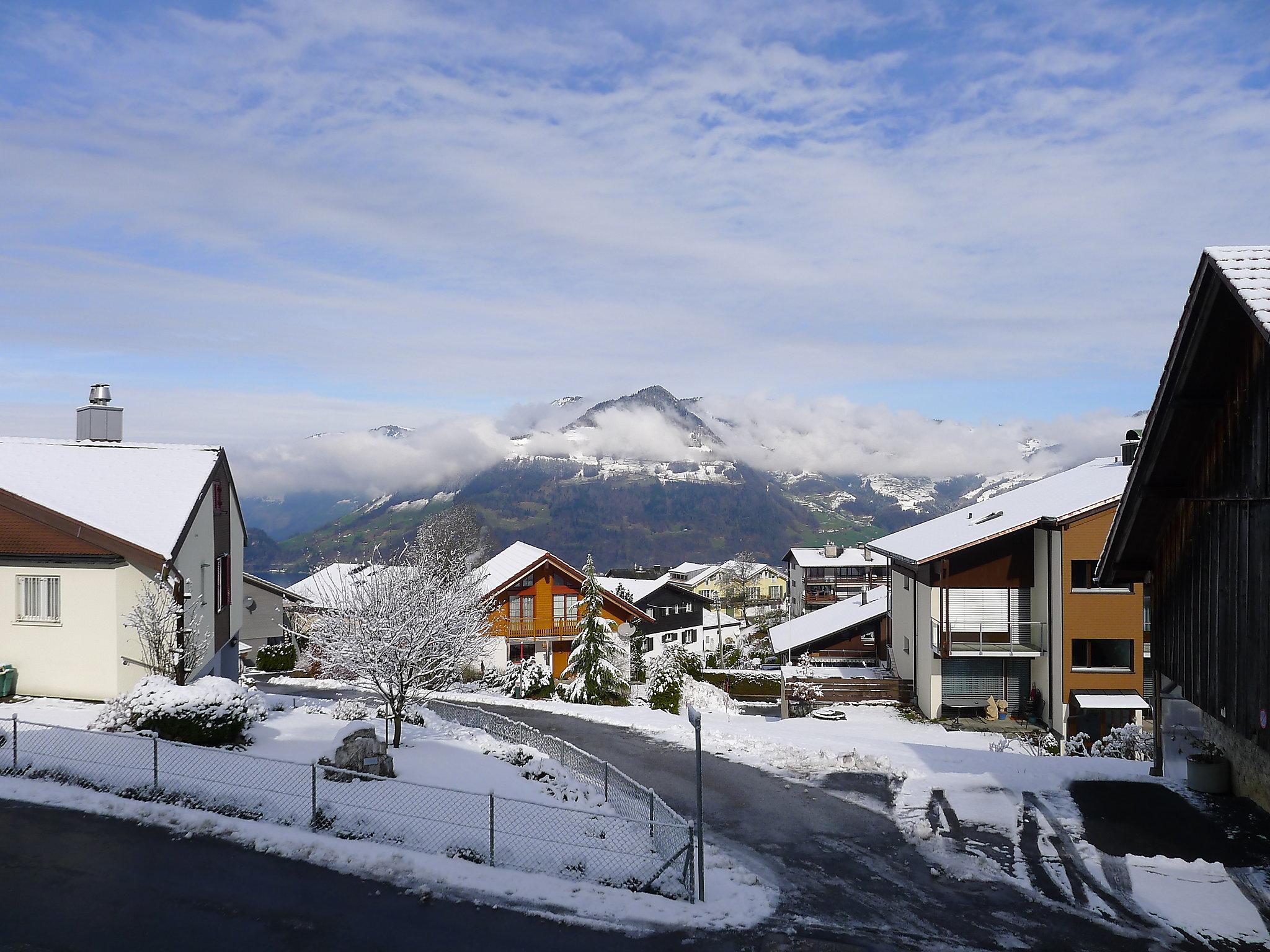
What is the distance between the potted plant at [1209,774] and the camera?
55.8ft

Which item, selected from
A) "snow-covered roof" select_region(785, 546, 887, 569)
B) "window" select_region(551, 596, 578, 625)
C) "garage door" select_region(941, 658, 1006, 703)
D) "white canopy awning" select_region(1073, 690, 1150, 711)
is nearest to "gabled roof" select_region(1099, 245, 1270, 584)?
"white canopy awning" select_region(1073, 690, 1150, 711)

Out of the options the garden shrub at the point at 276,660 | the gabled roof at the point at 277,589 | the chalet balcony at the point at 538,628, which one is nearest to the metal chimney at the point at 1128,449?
the chalet balcony at the point at 538,628

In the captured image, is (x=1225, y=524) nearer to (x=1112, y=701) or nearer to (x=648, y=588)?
(x=1112, y=701)

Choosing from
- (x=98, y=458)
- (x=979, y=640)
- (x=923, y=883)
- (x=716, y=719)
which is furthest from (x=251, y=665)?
(x=923, y=883)

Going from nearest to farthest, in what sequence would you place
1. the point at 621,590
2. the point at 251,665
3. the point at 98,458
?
1. the point at 98,458
2. the point at 251,665
3. the point at 621,590

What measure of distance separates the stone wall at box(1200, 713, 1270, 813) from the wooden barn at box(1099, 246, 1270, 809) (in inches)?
1.7

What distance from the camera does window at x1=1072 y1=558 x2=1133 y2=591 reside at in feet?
110

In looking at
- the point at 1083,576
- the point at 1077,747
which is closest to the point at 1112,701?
the point at 1083,576

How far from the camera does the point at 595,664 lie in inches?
1628

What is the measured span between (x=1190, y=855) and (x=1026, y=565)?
23.4 meters

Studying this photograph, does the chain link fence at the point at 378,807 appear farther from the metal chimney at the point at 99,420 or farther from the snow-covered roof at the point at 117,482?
the metal chimney at the point at 99,420

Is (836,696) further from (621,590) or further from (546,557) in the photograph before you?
(621,590)

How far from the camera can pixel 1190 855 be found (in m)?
14.1

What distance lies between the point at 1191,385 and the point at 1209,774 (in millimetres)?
8723
